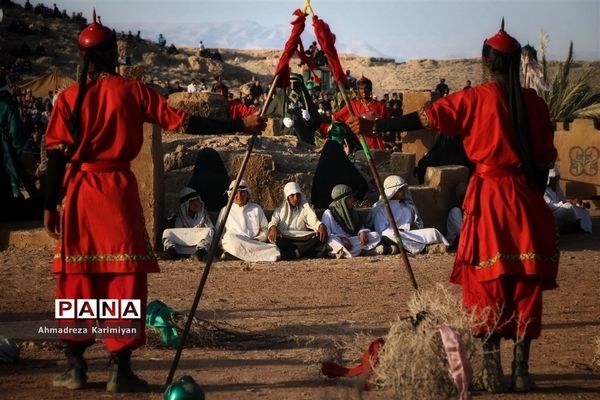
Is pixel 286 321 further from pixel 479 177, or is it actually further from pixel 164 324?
pixel 479 177

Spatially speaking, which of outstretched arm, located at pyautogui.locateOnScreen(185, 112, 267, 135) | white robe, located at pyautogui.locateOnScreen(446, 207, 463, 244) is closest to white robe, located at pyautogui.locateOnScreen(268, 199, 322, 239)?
white robe, located at pyautogui.locateOnScreen(446, 207, 463, 244)

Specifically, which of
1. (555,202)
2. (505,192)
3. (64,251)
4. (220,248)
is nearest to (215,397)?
(64,251)

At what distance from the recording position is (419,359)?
18.0 ft

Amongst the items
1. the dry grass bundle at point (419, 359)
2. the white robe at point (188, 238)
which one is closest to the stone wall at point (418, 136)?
the white robe at point (188, 238)

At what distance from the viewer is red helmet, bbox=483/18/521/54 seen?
634 centimetres

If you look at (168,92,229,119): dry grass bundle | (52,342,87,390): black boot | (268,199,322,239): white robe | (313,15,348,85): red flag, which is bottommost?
(268,199,322,239): white robe

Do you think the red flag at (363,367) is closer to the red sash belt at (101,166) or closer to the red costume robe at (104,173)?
the red costume robe at (104,173)

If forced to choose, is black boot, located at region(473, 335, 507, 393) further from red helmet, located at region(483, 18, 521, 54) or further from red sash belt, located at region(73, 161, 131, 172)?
red sash belt, located at region(73, 161, 131, 172)

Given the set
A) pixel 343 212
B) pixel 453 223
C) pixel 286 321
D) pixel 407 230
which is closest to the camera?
pixel 286 321

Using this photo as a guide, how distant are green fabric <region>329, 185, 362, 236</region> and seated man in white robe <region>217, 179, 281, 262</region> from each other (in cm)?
88

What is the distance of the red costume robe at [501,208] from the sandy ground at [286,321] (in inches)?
21.7

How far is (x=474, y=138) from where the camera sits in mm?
6320

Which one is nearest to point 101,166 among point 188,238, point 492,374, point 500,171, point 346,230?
point 500,171

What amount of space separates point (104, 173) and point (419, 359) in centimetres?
201
